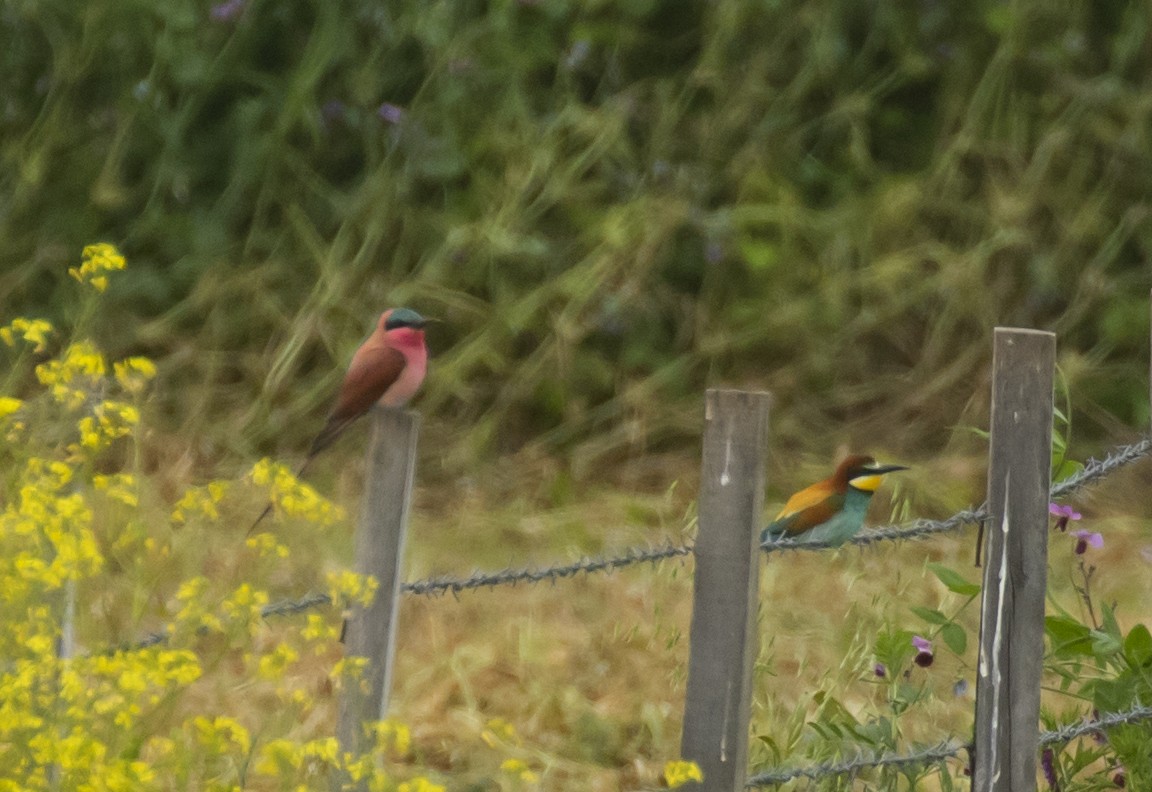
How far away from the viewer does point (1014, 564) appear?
2.89 meters

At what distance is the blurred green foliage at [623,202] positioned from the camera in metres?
5.57

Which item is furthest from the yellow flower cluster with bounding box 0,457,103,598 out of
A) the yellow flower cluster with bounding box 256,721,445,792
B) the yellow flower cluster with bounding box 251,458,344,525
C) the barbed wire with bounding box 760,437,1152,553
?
the barbed wire with bounding box 760,437,1152,553

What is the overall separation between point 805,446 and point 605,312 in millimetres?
766

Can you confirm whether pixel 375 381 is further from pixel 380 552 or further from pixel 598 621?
pixel 598 621

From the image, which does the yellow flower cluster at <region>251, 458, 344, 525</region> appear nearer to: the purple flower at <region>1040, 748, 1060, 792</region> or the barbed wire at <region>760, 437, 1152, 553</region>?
the barbed wire at <region>760, 437, 1152, 553</region>

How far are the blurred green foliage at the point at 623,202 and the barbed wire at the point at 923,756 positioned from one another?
2.40 meters

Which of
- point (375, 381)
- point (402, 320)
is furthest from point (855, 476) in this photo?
point (402, 320)

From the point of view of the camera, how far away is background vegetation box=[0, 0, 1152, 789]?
555 centimetres

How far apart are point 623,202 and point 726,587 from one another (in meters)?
3.16

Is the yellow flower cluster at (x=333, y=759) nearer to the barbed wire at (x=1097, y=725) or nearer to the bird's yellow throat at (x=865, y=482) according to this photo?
the bird's yellow throat at (x=865, y=482)

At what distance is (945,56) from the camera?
5.77m

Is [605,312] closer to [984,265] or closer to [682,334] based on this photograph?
[682,334]

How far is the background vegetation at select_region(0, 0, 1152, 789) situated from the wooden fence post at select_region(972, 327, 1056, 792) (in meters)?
2.37

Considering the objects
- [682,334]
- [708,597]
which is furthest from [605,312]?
[708,597]
